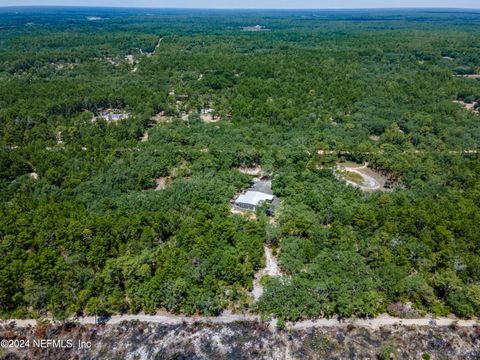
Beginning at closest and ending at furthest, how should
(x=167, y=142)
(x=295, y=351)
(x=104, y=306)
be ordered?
1. (x=295, y=351)
2. (x=104, y=306)
3. (x=167, y=142)

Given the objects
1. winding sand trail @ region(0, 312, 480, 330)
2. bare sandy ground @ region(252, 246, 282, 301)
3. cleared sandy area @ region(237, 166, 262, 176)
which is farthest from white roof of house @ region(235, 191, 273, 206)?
winding sand trail @ region(0, 312, 480, 330)

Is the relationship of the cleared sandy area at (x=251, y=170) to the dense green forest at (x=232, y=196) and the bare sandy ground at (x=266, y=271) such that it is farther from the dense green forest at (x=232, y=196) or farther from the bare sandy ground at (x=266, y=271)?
the bare sandy ground at (x=266, y=271)

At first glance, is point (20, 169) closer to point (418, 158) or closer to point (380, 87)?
point (418, 158)

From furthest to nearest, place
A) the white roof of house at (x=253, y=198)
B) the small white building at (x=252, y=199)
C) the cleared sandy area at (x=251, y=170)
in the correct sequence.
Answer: the cleared sandy area at (x=251, y=170), the white roof of house at (x=253, y=198), the small white building at (x=252, y=199)

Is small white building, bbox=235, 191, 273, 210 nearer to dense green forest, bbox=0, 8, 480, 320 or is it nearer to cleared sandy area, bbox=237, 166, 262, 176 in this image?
dense green forest, bbox=0, 8, 480, 320

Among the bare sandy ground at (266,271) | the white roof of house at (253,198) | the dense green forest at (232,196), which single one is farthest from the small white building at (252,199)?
the bare sandy ground at (266,271)

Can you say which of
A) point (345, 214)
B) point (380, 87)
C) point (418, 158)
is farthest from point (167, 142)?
point (380, 87)
